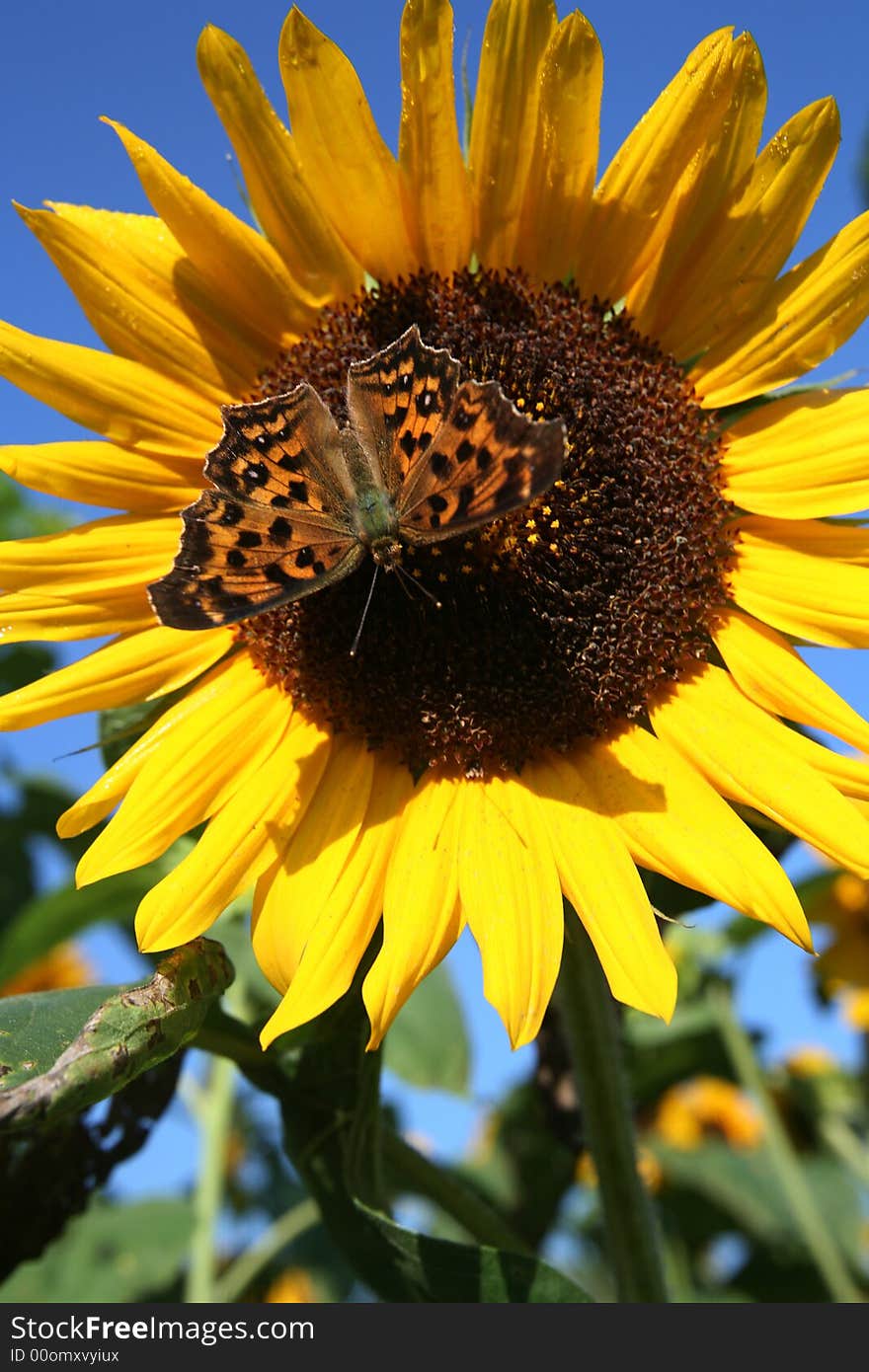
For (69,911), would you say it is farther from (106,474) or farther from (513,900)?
(513,900)

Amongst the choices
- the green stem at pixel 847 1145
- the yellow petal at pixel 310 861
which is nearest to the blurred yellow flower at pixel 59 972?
the green stem at pixel 847 1145

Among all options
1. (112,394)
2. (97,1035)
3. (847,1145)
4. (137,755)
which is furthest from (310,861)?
(847,1145)

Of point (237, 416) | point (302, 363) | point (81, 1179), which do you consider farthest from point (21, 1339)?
point (302, 363)

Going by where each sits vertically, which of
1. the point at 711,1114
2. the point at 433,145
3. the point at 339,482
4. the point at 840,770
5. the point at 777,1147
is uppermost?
the point at 433,145

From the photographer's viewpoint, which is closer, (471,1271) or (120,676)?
(471,1271)

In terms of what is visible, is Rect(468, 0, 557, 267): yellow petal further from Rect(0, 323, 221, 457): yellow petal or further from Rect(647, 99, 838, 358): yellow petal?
Rect(0, 323, 221, 457): yellow petal

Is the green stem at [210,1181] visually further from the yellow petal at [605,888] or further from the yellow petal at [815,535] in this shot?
the yellow petal at [815,535]

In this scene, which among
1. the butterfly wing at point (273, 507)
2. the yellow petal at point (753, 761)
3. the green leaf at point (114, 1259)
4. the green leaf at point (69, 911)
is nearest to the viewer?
the yellow petal at point (753, 761)

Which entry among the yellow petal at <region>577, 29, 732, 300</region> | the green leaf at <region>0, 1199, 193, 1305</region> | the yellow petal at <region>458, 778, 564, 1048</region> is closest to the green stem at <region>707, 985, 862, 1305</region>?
the green leaf at <region>0, 1199, 193, 1305</region>
